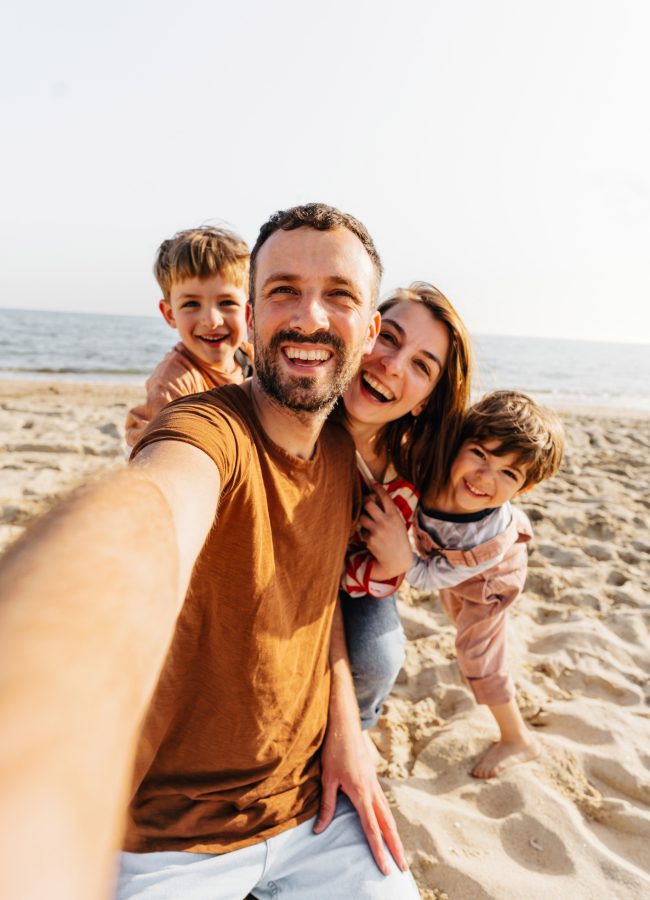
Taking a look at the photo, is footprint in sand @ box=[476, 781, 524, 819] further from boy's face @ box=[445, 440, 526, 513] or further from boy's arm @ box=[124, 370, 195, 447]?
boy's arm @ box=[124, 370, 195, 447]

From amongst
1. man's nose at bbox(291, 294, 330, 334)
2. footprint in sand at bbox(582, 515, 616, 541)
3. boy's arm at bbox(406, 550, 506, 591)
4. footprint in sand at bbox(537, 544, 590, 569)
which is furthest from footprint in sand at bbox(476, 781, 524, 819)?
footprint in sand at bbox(582, 515, 616, 541)

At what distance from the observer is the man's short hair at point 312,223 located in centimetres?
185

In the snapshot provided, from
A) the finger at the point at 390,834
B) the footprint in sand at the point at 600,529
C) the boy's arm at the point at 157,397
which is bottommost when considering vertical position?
the footprint in sand at the point at 600,529

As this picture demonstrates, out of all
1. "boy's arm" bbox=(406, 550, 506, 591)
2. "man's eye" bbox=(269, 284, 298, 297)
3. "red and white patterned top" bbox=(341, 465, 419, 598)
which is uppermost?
"man's eye" bbox=(269, 284, 298, 297)

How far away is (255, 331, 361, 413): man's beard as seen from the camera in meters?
1.73

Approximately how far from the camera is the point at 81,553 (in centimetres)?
70

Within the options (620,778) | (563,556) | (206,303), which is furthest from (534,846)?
(206,303)

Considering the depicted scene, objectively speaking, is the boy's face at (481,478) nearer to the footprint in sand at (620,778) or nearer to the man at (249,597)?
the man at (249,597)

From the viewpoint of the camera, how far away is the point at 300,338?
5.87ft

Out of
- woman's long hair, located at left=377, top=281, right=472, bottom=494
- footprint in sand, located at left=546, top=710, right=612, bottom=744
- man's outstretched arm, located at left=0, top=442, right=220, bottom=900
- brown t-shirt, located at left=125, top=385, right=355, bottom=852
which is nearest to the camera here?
man's outstretched arm, located at left=0, top=442, right=220, bottom=900

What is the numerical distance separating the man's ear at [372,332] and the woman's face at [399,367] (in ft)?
0.34

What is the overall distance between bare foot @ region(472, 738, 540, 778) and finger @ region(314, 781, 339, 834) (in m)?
0.97

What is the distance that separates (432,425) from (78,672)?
2209mm

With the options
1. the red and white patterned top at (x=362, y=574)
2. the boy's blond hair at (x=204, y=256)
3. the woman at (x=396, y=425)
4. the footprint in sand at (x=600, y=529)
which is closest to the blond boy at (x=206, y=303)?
the boy's blond hair at (x=204, y=256)
